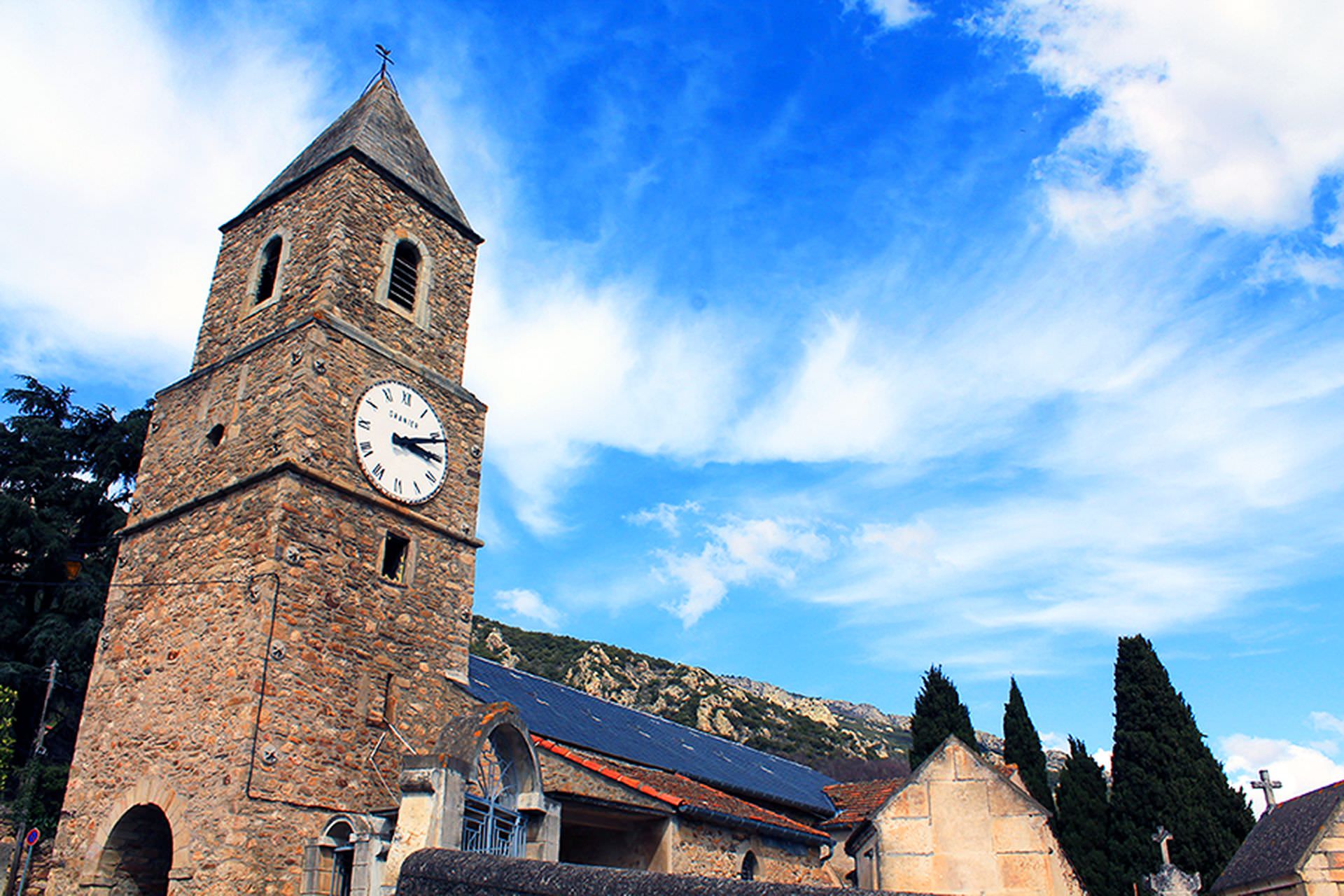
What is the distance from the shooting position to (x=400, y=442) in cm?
1428

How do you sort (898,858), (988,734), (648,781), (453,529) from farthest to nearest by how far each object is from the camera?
(988,734), (648,781), (453,529), (898,858)

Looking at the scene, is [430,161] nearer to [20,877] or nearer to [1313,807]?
[20,877]

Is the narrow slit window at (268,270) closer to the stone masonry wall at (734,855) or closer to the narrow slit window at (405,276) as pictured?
the narrow slit window at (405,276)

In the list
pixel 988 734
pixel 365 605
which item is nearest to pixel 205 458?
pixel 365 605

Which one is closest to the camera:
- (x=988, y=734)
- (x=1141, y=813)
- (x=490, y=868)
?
(x=490, y=868)

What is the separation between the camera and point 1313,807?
11.5m

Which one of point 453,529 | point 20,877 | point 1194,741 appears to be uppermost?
point 453,529

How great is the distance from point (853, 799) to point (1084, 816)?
8.67 metres

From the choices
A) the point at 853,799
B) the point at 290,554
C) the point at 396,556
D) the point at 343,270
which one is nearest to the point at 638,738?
the point at 853,799

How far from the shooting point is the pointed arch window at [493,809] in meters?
8.91

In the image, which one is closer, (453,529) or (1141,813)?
(453,529)

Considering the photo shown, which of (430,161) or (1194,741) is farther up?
(430,161)

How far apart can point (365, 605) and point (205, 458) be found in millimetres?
3611

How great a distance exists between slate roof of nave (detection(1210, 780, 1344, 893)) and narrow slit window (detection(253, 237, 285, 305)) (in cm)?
1640
